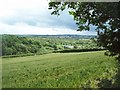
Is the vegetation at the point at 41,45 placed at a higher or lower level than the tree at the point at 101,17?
lower

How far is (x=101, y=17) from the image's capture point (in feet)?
43.8

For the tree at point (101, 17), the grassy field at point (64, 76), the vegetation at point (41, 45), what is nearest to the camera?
the tree at point (101, 17)

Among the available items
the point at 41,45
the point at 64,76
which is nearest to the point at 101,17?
the point at 64,76

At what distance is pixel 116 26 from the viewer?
516 inches

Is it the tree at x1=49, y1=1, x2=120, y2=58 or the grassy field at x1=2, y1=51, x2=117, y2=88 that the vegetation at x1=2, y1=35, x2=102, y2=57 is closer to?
the grassy field at x1=2, y1=51, x2=117, y2=88

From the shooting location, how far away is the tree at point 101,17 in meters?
12.7

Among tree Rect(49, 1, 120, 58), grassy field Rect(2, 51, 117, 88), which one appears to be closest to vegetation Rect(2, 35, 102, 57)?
grassy field Rect(2, 51, 117, 88)

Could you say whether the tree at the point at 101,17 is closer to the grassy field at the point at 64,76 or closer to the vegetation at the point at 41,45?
the grassy field at the point at 64,76

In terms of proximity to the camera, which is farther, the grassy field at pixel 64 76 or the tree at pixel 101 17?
the grassy field at pixel 64 76

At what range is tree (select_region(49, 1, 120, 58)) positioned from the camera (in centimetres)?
1270

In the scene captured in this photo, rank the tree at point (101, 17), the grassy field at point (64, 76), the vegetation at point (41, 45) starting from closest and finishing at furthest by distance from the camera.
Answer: the tree at point (101, 17), the grassy field at point (64, 76), the vegetation at point (41, 45)

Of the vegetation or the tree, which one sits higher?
the tree

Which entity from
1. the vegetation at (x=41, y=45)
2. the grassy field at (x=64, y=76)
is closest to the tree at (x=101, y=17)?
the grassy field at (x=64, y=76)

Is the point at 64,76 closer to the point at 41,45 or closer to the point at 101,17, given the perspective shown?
the point at 101,17
